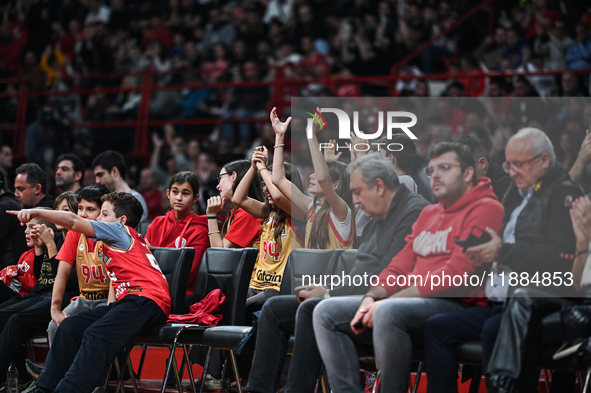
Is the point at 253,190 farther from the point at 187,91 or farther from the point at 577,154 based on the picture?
the point at 187,91

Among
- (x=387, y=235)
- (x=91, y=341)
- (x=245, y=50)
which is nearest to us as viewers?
(x=387, y=235)

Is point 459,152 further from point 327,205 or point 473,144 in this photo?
point 327,205

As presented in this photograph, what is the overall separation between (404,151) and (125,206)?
200 cm

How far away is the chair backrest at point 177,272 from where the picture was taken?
509 cm

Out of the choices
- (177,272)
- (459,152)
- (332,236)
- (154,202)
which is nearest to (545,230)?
(459,152)

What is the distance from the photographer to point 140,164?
10.9 meters

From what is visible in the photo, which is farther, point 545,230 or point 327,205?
point 327,205

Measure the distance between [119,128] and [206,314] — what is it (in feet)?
23.8

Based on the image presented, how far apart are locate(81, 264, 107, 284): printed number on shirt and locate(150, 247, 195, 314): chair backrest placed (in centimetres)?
40

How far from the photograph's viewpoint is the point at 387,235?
407 centimetres

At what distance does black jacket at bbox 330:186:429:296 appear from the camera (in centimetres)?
402

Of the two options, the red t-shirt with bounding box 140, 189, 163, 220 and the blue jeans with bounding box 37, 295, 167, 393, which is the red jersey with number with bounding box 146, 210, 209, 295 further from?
the red t-shirt with bounding box 140, 189, 163, 220

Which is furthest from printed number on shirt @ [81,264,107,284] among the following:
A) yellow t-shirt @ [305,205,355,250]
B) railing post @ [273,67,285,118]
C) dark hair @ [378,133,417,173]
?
railing post @ [273,67,285,118]

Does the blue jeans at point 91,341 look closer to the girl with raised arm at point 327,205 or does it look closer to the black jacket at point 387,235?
the girl with raised arm at point 327,205
